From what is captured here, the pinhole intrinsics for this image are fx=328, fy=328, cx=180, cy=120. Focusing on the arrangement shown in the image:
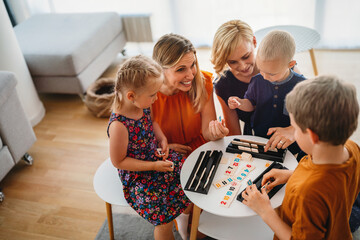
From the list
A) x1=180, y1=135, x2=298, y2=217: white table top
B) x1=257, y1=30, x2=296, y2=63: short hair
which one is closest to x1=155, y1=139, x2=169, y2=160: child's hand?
x1=180, y1=135, x2=298, y2=217: white table top

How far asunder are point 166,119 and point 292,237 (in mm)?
962

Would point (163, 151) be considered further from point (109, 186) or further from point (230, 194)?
point (230, 194)

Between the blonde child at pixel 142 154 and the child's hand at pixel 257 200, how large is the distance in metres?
0.37

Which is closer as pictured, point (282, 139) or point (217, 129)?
point (282, 139)

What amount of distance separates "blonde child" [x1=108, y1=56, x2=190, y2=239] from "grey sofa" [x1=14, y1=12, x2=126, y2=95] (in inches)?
60.8

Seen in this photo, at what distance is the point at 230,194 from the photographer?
1.40 metres

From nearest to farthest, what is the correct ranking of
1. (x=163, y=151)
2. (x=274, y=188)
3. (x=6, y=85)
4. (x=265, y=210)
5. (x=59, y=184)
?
(x=265, y=210), (x=274, y=188), (x=163, y=151), (x=6, y=85), (x=59, y=184)

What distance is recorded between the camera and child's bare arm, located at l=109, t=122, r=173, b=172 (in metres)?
1.52

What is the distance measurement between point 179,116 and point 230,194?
611 millimetres

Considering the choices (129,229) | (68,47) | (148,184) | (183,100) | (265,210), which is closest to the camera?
(265,210)

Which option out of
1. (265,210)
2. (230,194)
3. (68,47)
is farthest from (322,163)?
(68,47)

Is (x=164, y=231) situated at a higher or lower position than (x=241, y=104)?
lower

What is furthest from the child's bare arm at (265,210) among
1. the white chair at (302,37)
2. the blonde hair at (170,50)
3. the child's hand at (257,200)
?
the white chair at (302,37)

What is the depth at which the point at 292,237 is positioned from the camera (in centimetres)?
114
